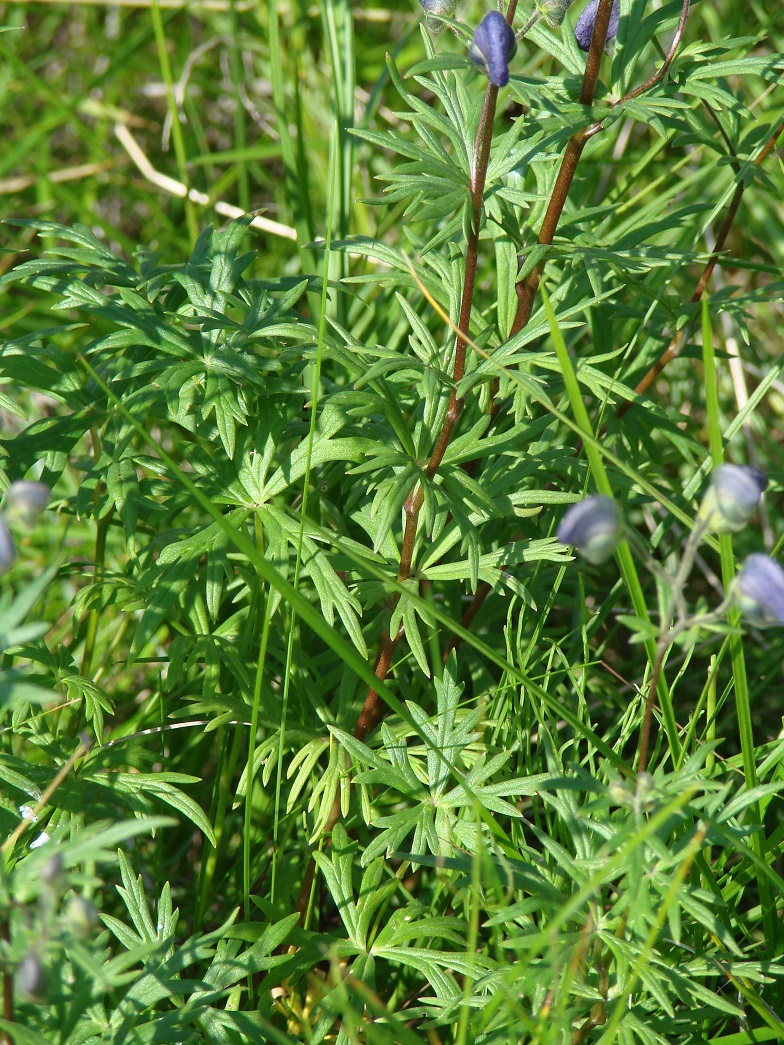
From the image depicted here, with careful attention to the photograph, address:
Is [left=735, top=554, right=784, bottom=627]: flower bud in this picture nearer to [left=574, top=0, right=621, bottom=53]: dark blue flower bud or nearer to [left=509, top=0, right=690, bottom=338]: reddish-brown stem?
[left=509, top=0, right=690, bottom=338]: reddish-brown stem

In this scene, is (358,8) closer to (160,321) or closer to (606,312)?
(606,312)

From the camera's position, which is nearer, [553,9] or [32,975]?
[32,975]

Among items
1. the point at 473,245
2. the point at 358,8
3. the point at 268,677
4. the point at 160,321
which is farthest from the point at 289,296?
the point at 358,8

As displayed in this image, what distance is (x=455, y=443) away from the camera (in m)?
2.07

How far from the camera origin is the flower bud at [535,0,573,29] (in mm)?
1812

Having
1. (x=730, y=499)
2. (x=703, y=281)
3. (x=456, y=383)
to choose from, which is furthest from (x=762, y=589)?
(x=703, y=281)

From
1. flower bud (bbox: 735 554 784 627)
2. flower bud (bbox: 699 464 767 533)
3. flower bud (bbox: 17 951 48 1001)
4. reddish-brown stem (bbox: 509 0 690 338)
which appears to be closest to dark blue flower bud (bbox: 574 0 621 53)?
reddish-brown stem (bbox: 509 0 690 338)

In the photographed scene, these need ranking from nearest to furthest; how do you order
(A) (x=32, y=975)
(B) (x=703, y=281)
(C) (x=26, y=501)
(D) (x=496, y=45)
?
(A) (x=32, y=975)
(C) (x=26, y=501)
(D) (x=496, y=45)
(B) (x=703, y=281)

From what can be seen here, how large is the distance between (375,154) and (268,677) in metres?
2.74

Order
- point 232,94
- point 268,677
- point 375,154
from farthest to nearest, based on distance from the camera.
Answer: point 232,94
point 375,154
point 268,677

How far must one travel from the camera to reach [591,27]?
6.69 feet

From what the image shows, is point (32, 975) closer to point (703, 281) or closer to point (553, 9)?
point (553, 9)

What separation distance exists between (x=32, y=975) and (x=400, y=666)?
130cm

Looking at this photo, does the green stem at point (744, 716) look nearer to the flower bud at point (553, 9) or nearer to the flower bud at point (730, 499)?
the flower bud at point (730, 499)
